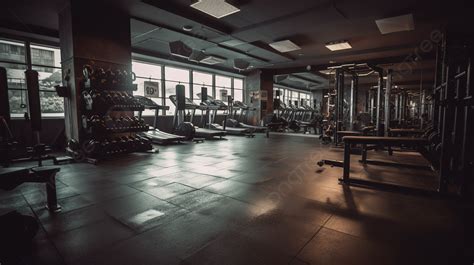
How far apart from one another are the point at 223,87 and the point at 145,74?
15.1ft

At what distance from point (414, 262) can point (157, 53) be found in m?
9.82

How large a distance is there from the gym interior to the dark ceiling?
0.17 feet

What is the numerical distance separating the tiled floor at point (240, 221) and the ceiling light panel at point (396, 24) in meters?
4.25

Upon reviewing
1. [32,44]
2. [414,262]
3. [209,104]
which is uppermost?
[32,44]

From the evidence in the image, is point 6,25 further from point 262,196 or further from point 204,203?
point 262,196

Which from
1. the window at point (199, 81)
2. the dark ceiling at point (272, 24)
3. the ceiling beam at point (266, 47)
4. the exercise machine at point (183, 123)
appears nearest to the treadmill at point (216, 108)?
the exercise machine at point (183, 123)

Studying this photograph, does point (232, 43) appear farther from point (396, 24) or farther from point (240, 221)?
point (240, 221)

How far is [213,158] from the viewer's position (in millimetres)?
5215

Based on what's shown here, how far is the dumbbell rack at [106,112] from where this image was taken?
4.99 metres

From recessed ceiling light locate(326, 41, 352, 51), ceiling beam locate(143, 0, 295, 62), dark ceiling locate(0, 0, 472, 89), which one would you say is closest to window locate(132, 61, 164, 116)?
dark ceiling locate(0, 0, 472, 89)

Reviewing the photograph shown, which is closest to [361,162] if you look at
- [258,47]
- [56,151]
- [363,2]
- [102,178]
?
[363,2]

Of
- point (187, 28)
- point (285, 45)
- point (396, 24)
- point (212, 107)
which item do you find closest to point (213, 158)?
point (187, 28)

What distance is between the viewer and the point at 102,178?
143 inches

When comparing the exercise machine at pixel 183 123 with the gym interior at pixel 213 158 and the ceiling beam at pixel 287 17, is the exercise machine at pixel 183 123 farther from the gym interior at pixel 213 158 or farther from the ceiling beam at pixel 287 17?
the ceiling beam at pixel 287 17
